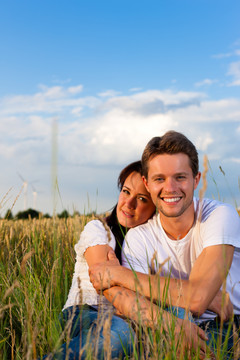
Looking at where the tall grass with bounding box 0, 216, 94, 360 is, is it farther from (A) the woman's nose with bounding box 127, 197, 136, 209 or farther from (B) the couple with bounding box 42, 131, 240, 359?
(A) the woman's nose with bounding box 127, 197, 136, 209

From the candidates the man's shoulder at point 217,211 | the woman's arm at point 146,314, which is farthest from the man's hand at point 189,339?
the man's shoulder at point 217,211

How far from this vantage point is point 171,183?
304 cm

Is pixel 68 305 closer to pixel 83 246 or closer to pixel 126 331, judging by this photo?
pixel 83 246

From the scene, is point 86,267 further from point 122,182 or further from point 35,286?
point 122,182

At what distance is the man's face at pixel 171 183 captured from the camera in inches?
119

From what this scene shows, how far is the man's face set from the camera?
3020 millimetres

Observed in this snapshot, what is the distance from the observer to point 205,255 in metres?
2.74

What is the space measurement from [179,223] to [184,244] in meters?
0.17

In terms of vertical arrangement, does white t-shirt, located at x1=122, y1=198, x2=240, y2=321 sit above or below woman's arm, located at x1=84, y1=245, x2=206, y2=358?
above

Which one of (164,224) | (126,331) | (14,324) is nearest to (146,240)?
(164,224)

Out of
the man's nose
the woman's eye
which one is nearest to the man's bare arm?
the man's nose

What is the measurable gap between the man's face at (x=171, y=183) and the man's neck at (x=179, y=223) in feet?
0.16

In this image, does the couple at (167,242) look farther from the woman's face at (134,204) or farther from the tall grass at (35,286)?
the tall grass at (35,286)

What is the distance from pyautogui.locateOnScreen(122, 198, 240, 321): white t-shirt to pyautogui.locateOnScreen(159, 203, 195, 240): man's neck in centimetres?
5
